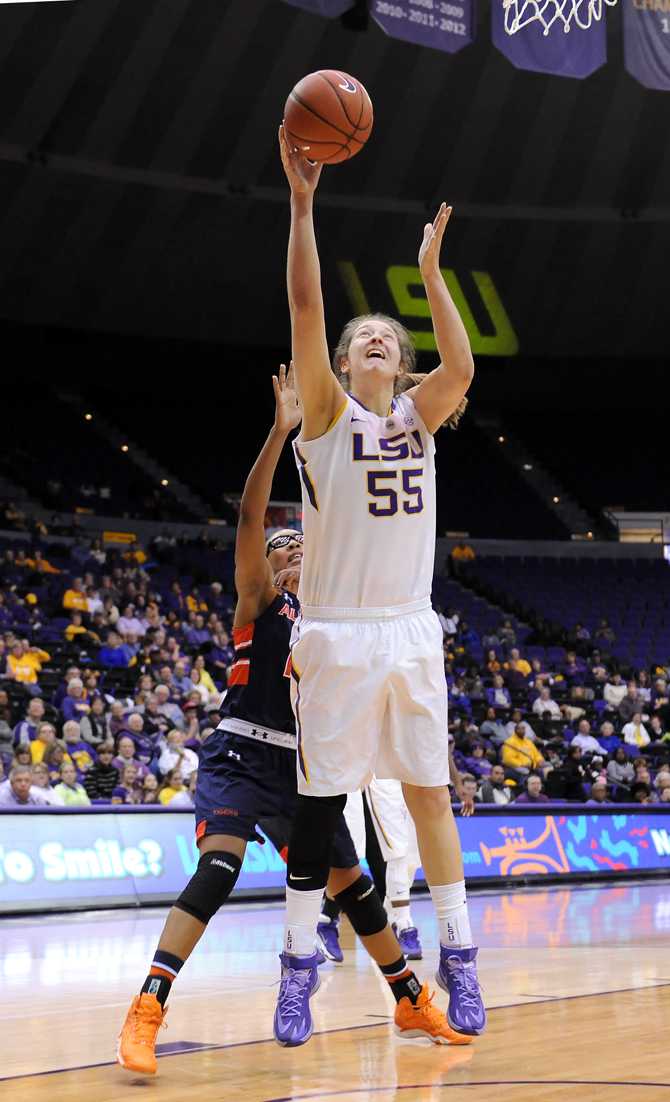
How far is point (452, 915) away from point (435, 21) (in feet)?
48.3

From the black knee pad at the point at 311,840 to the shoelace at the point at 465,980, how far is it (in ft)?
1.67

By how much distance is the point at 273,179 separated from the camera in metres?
26.4

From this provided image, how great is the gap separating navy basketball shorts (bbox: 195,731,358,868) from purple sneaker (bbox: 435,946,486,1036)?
70cm

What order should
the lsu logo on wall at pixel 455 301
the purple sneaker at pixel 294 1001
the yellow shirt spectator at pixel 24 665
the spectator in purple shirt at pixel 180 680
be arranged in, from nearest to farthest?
the purple sneaker at pixel 294 1001 → the yellow shirt spectator at pixel 24 665 → the spectator in purple shirt at pixel 180 680 → the lsu logo on wall at pixel 455 301

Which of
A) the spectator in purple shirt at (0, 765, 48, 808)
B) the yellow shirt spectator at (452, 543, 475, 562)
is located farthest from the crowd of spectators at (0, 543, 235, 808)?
the yellow shirt spectator at (452, 543, 475, 562)

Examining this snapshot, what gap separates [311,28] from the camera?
2420 centimetres

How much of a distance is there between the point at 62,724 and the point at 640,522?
21.8 m

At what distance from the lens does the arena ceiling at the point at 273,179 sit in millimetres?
23797

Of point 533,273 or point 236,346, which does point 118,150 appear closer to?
point 236,346

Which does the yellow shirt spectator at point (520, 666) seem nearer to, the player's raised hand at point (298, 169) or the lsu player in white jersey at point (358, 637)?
the lsu player in white jersey at point (358, 637)

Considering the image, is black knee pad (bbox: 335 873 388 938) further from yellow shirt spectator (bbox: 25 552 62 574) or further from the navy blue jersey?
yellow shirt spectator (bbox: 25 552 62 574)

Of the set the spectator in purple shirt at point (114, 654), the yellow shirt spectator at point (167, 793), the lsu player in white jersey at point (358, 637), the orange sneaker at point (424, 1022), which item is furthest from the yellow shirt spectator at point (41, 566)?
the lsu player in white jersey at point (358, 637)

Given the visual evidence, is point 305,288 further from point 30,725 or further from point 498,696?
point 498,696

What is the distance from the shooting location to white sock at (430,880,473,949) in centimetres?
450
